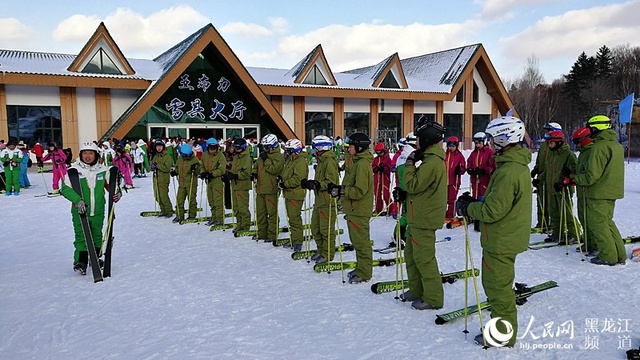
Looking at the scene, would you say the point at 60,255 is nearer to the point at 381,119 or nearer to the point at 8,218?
the point at 8,218

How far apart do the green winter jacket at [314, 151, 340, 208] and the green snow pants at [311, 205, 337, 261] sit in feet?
0.34

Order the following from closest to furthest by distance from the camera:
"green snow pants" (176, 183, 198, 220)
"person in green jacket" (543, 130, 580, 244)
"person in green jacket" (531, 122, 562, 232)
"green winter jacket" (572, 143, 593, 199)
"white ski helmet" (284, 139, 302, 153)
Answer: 1. "green winter jacket" (572, 143, 593, 199)
2. "person in green jacket" (543, 130, 580, 244)
3. "white ski helmet" (284, 139, 302, 153)
4. "person in green jacket" (531, 122, 562, 232)
5. "green snow pants" (176, 183, 198, 220)

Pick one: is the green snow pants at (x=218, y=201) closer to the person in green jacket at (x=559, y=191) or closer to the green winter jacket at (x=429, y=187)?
the green winter jacket at (x=429, y=187)

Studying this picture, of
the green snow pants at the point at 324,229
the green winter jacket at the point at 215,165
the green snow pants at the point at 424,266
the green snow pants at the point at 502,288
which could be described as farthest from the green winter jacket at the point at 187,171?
the green snow pants at the point at 502,288

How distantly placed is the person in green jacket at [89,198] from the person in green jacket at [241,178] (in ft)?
8.27

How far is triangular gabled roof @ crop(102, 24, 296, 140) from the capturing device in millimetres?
18250

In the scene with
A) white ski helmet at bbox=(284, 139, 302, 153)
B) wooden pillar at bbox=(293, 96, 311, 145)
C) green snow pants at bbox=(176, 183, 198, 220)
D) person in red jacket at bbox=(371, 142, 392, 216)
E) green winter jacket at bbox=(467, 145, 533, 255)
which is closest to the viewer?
green winter jacket at bbox=(467, 145, 533, 255)

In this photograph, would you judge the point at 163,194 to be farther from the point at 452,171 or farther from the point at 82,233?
the point at 452,171

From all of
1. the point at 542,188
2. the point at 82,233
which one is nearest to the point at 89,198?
the point at 82,233

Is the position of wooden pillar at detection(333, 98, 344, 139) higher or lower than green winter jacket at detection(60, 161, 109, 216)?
higher

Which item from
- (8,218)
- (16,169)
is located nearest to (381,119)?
(16,169)

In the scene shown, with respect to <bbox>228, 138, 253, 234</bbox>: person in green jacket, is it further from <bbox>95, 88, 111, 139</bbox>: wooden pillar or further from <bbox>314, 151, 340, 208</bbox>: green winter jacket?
<bbox>95, 88, 111, 139</bbox>: wooden pillar

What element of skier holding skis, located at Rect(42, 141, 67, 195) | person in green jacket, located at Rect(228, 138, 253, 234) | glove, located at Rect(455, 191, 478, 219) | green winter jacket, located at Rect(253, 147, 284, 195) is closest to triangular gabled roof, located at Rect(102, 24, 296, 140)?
skier holding skis, located at Rect(42, 141, 67, 195)

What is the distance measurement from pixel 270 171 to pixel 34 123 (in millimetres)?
16633
